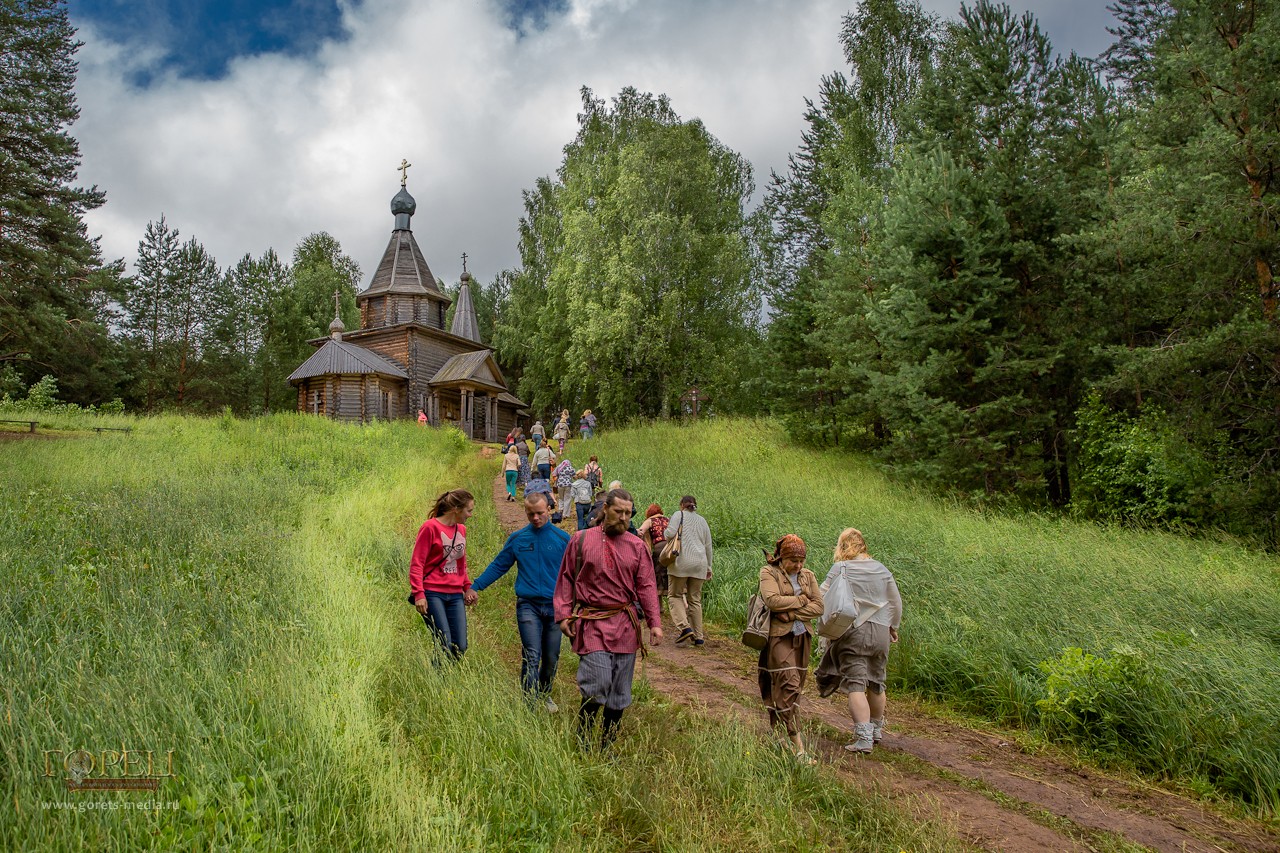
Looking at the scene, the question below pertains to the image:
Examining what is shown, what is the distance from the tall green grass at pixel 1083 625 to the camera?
5039 millimetres

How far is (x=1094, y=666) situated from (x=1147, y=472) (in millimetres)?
8993

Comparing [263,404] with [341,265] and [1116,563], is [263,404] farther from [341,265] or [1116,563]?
Result: [1116,563]

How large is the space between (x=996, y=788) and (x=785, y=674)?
5.36 feet

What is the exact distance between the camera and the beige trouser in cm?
840

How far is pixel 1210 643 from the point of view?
591 centimetres

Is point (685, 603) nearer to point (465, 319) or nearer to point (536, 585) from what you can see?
point (536, 585)

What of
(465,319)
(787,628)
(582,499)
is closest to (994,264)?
(582,499)

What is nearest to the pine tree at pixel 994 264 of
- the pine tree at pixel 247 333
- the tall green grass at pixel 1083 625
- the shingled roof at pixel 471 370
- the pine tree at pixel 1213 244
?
the pine tree at pixel 1213 244

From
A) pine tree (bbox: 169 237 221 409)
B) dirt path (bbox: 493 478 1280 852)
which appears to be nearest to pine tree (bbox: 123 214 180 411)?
pine tree (bbox: 169 237 221 409)

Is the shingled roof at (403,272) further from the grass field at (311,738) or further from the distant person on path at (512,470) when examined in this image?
the grass field at (311,738)

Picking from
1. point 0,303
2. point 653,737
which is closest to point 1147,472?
point 653,737

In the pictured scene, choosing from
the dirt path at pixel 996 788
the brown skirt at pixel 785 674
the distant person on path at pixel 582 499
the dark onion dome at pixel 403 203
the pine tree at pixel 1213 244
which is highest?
the dark onion dome at pixel 403 203

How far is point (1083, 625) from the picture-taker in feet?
21.7

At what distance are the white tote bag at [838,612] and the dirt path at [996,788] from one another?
86 cm
